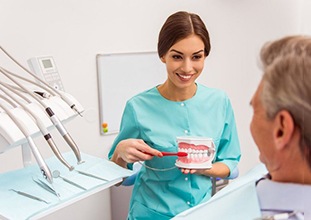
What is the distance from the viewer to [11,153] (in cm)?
160

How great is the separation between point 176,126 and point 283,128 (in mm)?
600

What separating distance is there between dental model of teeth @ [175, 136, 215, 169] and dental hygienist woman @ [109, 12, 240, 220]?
0.11 ft

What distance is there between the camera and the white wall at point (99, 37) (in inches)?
62.6

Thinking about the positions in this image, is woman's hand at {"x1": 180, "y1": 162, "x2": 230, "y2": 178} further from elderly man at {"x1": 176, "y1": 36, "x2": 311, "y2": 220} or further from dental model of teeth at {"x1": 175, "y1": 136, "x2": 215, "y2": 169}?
elderly man at {"x1": 176, "y1": 36, "x2": 311, "y2": 220}

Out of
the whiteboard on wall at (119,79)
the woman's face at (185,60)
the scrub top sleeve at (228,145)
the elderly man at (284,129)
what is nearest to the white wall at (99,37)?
the whiteboard on wall at (119,79)

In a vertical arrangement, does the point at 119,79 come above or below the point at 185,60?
below

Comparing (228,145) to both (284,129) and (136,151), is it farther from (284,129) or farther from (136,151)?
(284,129)

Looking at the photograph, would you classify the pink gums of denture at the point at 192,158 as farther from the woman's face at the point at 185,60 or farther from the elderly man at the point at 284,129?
the elderly man at the point at 284,129

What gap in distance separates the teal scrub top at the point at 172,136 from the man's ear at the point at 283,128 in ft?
1.76

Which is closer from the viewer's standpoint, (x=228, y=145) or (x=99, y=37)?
(x=228, y=145)

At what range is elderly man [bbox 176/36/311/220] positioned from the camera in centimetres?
55

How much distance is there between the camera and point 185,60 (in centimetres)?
109

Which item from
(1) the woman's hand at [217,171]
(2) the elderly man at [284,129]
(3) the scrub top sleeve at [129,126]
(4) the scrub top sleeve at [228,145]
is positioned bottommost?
(1) the woman's hand at [217,171]

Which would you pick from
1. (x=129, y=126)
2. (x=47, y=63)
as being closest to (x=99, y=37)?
(x=47, y=63)
